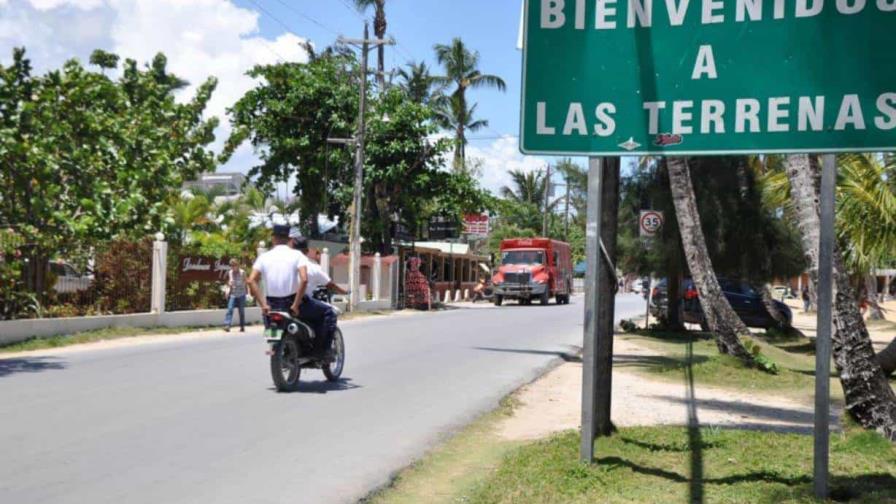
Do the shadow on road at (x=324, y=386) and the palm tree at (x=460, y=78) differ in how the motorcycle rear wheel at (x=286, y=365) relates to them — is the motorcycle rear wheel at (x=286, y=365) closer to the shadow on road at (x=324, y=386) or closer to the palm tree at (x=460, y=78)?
the shadow on road at (x=324, y=386)

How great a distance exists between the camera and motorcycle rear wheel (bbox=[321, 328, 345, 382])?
10.7 m

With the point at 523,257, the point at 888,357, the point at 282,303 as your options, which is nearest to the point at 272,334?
the point at 282,303

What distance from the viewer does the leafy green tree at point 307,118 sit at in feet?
119

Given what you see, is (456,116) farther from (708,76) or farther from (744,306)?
(708,76)

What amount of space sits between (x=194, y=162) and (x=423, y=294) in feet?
40.0

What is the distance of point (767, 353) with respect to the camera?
16.5 m

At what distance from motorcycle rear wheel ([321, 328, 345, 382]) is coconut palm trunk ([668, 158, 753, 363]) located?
23.8ft

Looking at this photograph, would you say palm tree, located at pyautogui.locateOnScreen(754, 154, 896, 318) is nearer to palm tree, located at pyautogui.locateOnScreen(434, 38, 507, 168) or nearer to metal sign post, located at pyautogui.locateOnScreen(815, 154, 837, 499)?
metal sign post, located at pyautogui.locateOnScreen(815, 154, 837, 499)

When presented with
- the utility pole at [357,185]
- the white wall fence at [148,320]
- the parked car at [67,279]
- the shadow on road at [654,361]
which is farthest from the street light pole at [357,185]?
the shadow on road at [654,361]

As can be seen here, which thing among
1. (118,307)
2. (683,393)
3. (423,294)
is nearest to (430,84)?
(423,294)

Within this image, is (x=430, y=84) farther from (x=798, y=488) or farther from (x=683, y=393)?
(x=798, y=488)

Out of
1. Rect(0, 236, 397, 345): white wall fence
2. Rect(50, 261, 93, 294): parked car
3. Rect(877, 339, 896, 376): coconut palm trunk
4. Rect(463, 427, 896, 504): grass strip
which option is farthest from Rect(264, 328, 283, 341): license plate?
Rect(50, 261, 93, 294): parked car

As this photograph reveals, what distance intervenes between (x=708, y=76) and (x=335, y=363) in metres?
6.64

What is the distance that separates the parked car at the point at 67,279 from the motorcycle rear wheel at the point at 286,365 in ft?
32.8
